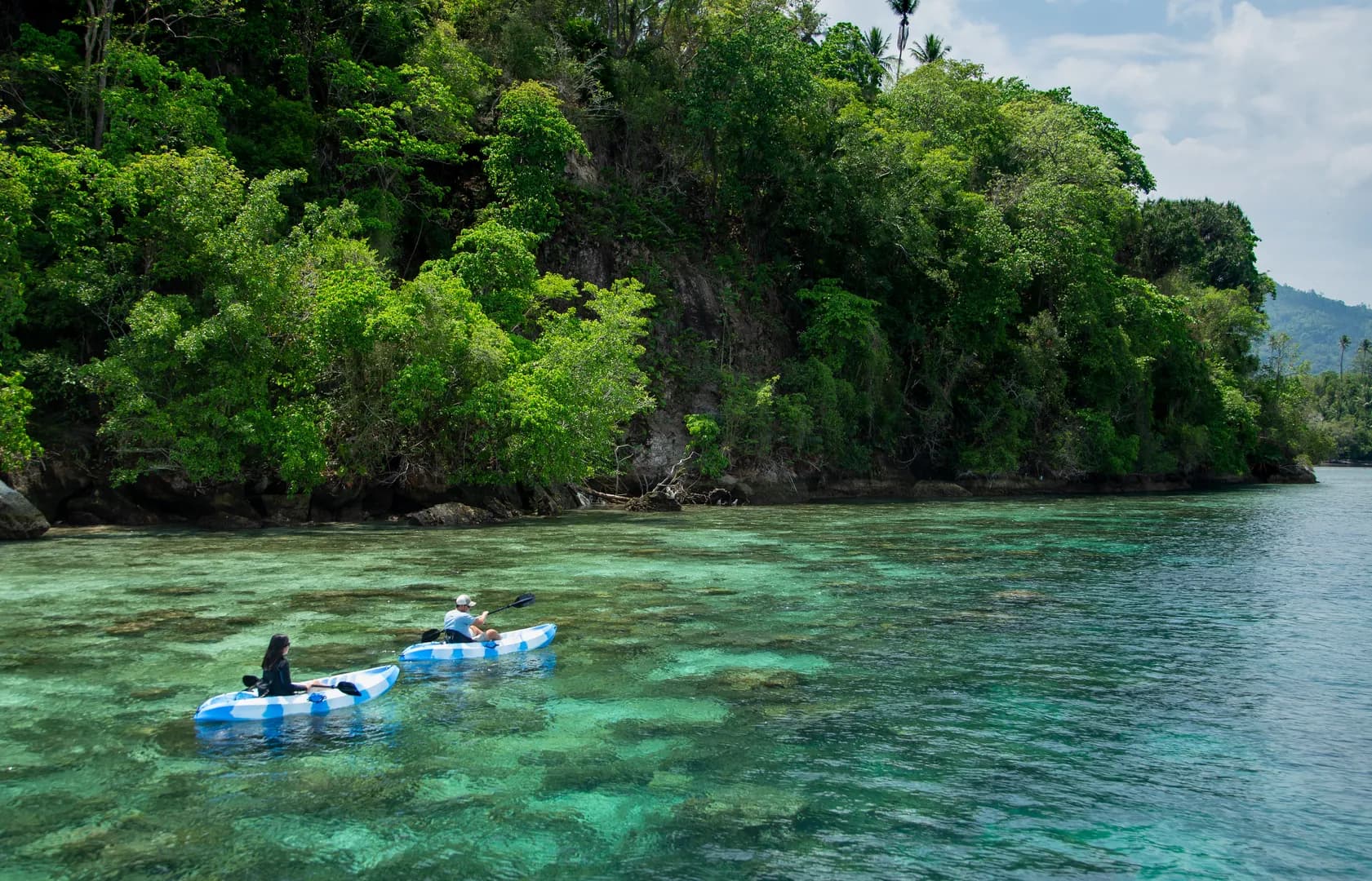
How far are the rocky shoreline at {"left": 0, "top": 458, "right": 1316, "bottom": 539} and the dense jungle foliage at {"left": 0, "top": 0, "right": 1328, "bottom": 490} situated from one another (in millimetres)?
904

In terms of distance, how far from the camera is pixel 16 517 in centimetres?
2100

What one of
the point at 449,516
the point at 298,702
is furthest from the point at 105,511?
the point at 298,702

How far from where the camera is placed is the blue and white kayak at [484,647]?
11656 millimetres

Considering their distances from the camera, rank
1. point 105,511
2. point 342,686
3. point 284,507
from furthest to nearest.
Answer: point 284,507 < point 105,511 < point 342,686

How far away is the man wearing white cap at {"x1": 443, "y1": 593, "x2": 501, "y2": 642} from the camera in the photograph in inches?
468

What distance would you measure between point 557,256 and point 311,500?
15.0 m

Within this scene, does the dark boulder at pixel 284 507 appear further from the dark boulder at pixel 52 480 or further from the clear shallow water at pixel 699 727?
the clear shallow water at pixel 699 727

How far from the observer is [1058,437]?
139 feet

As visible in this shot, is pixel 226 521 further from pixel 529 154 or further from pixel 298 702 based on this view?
pixel 298 702

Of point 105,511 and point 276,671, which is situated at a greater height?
point 105,511

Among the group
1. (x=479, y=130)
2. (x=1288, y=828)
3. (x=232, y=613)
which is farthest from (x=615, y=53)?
(x=1288, y=828)

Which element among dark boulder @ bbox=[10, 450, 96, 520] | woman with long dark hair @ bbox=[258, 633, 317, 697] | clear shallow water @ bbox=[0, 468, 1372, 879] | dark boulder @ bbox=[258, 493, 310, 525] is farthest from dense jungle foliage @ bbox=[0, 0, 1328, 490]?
woman with long dark hair @ bbox=[258, 633, 317, 697]

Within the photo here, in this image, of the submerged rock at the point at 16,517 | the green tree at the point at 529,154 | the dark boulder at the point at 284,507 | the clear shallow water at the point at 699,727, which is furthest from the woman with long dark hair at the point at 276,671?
the green tree at the point at 529,154

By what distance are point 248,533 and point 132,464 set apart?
3.65 metres
